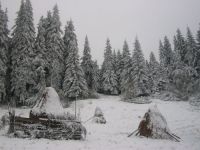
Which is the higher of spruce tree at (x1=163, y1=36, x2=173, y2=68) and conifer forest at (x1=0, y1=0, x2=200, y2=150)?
spruce tree at (x1=163, y1=36, x2=173, y2=68)

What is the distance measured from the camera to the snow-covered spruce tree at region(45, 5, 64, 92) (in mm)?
38938

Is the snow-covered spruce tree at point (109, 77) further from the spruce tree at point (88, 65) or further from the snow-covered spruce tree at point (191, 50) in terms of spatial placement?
the snow-covered spruce tree at point (191, 50)

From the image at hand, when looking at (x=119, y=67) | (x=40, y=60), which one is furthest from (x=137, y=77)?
(x=40, y=60)

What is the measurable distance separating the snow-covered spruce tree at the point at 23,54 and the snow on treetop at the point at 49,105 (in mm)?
18908

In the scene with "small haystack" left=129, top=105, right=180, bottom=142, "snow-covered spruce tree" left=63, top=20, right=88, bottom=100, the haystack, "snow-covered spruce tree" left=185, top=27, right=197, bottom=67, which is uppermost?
"snow-covered spruce tree" left=185, top=27, right=197, bottom=67

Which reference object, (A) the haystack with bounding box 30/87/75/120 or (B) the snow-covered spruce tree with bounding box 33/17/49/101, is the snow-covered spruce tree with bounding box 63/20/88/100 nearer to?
(B) the snow-covered spruce tree with bounding box 33/17/49/101

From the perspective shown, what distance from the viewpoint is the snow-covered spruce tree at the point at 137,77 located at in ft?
161

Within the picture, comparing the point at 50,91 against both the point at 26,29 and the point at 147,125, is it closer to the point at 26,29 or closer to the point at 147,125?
the point at 147,125

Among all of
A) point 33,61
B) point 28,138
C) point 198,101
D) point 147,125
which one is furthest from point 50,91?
point 198,101

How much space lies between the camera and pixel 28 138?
13.7 meters

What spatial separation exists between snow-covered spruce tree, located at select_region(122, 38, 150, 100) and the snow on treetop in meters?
32.1

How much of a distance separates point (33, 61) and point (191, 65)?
39190 mm

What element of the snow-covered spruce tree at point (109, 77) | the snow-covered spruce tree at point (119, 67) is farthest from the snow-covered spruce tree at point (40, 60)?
the snow-covered spruce tree at point (119, 67)

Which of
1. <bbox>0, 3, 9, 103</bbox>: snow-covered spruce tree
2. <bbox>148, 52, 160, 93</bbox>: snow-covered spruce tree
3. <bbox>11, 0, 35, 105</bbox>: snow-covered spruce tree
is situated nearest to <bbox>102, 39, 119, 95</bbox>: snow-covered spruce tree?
<bbox>148, 52, 160, 93</bbox>: snow-covered spruce tree
